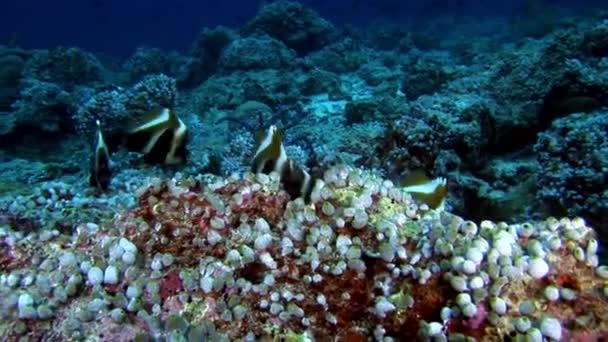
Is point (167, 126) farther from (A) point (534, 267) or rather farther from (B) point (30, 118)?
(B) point (30, 118)

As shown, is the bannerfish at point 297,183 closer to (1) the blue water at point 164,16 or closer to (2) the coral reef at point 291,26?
(2) the coral reef at point 291,26

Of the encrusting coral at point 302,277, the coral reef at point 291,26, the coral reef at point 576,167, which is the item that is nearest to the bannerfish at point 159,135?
the encrusting coral at point 302,277

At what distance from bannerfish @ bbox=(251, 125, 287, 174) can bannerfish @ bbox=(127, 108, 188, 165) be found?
3.67 ft

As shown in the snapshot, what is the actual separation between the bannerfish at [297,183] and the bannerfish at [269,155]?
4.6 inches

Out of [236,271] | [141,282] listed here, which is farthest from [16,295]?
[236,271]

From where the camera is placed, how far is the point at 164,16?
84125 mm

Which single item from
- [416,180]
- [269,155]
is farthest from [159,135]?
[416,180]

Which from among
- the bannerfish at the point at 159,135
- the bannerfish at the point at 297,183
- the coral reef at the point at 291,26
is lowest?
the coral reef at the point at 291,26

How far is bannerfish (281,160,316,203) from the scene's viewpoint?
243 cm

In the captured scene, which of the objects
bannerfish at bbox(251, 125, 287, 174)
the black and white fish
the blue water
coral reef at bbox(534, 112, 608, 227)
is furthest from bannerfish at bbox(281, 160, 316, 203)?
the blue water

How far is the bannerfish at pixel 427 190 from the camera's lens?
120 inches

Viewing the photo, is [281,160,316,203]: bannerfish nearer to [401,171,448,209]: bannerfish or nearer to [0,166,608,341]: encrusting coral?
[0,166,608,341]: encrusting coral

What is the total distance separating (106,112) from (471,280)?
801 cm

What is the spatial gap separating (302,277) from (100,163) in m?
2.70
